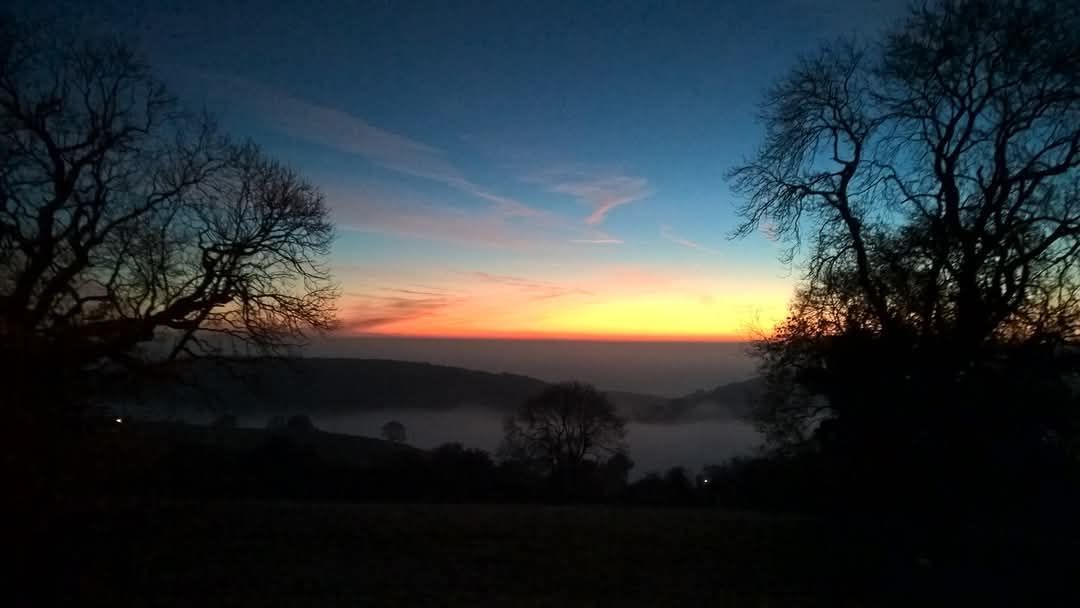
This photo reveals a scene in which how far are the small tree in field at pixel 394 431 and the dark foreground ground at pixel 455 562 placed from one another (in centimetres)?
3276

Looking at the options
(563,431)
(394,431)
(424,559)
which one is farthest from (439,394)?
(424,559)

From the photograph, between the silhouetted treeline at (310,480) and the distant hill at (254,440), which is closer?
the distant hill at (254,440)

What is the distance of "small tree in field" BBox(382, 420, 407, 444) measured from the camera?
45.0m

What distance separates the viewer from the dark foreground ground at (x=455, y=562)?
8320 mm

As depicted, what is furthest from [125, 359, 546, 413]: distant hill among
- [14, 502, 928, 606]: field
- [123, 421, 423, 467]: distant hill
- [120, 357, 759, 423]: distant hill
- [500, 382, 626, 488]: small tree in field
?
[14, 502, 928, 606]: field

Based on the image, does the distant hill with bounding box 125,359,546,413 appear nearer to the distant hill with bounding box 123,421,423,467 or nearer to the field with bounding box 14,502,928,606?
the distant hill with bounding box 123,421,423,467

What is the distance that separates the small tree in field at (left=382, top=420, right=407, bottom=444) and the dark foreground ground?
32.8 metres

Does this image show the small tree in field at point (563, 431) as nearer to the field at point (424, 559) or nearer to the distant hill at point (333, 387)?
the distant hill at point (333, 387)

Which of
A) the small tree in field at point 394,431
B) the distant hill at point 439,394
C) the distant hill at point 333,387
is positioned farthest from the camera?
the small tree in field at point 394,431

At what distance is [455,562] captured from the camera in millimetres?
9758

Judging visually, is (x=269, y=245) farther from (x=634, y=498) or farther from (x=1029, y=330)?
(x=1029, y=330)

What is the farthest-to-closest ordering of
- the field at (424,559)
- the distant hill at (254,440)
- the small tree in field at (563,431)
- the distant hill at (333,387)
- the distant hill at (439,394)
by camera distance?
the small tree in field at (563,431)
the distant hill at (439,394)
the distant hill at (333,387)
the distant hill at (254,440)
the field at (424,559)

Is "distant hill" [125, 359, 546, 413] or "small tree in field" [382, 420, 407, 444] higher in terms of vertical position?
"distant hill" [125, 359, 546, 413]

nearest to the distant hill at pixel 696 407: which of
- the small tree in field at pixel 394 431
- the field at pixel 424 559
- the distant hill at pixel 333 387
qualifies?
the distant hill at pixel 333 387
